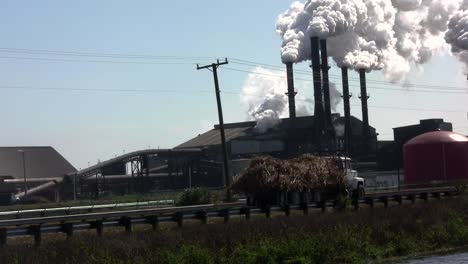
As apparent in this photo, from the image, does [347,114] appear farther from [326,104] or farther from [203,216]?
[203,216]

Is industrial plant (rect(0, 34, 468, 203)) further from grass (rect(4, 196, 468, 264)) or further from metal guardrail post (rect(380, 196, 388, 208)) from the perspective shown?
grass (rect(4, 196, 468, 264))

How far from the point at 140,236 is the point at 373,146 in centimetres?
10279

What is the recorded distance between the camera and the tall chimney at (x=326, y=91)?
4060 inches

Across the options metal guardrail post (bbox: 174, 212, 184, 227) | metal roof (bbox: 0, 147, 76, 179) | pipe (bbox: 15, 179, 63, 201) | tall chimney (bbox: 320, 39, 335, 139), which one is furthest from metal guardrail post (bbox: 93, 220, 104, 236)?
metal roof (bbox: 0, 147, 76, 179)

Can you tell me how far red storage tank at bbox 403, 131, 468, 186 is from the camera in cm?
7644

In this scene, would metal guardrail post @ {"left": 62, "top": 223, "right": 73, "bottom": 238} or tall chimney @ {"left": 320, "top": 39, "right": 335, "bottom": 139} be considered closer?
metal guardrail post @ {"left": 62, "top": 223, "right": 73, "bottom": 238}

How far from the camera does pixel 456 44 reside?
278ft

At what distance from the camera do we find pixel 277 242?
77.8 ft

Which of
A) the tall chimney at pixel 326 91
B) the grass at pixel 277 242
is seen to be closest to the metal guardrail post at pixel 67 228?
the grass at pixel 277 242

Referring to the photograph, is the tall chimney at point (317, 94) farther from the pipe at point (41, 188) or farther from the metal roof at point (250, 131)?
the pipe at point (41, 188)

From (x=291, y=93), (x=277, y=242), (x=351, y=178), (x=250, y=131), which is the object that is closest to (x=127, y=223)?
(x=277, y=242)

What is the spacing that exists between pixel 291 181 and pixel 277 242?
1506 centimetres

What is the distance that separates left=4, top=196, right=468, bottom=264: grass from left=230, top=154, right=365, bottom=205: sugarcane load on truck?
7316 mm

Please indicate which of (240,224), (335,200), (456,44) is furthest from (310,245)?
(456,44)
